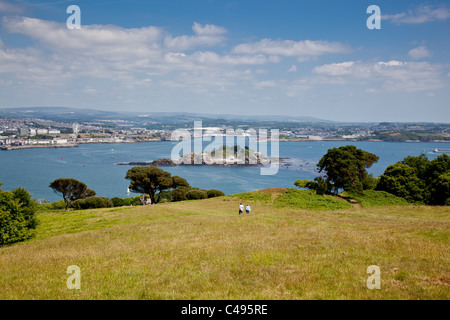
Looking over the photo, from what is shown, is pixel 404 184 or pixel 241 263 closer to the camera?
pixel 241 263

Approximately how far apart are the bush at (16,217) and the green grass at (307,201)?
2300 centimetres

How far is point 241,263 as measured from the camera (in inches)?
468

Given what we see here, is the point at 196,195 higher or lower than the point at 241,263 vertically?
lower

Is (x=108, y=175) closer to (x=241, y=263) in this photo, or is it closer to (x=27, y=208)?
(x=27, y=208)

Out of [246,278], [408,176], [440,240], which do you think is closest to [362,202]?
[408,176]

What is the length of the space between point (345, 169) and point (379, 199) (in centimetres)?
602

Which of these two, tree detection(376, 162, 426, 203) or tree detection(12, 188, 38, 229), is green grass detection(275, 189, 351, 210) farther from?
tree detection(12, 188, 38, 229)

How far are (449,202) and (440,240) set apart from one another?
101 ft

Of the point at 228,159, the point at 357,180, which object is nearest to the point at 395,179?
the point at 357,180

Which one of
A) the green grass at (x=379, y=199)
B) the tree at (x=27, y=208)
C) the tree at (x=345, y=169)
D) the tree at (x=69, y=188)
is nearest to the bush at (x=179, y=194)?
the tree at (x=69, y=188)

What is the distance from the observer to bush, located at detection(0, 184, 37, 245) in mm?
23562

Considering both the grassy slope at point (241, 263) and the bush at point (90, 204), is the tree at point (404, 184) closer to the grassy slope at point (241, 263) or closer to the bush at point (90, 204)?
the grassy slope at point (241, 263)

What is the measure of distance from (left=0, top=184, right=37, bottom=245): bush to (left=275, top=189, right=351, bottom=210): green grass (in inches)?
906

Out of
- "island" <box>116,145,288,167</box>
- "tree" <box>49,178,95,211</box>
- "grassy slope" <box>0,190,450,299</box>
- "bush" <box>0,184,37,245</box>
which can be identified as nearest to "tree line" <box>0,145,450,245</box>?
"tree" <box>49,178,95,211</box>
